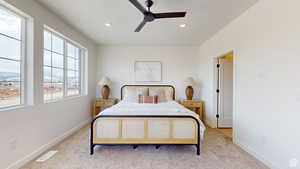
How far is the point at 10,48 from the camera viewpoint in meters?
2.23

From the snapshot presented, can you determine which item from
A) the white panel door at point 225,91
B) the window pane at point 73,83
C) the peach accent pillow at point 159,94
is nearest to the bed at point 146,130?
the peach accent pillow at point 159,94

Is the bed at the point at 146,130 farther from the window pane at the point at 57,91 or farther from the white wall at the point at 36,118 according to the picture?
the window pane at the point at 57,91

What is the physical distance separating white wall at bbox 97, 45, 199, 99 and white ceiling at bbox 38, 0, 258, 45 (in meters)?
0.67

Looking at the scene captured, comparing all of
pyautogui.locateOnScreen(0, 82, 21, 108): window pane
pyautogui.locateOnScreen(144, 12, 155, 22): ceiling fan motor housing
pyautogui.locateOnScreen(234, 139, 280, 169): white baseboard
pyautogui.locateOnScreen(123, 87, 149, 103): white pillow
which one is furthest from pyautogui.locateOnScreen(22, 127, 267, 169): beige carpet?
pyautogui.locateOnScreen(144, 12, 155, 22): ceiling fan motor housing

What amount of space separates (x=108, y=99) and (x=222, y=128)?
3.52 m

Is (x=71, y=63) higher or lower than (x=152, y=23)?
lower

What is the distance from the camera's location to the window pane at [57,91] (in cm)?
326

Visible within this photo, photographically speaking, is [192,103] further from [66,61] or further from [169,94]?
[66,61]

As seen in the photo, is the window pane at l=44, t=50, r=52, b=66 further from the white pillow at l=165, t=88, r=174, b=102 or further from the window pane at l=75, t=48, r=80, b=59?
the white pillow at l=165, t=88, r=174, b=102

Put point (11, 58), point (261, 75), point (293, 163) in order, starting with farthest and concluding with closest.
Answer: point (261, 75)
point (11, 58)
point (293, 163)

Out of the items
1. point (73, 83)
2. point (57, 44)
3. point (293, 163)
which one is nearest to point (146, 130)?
point (293, 163)

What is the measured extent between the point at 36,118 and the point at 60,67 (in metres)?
1.33

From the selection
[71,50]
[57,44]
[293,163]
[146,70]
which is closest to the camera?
[293,163]

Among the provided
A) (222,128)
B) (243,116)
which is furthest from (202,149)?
(222,128)
